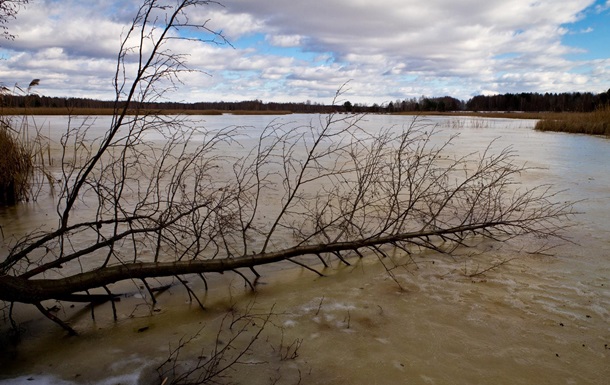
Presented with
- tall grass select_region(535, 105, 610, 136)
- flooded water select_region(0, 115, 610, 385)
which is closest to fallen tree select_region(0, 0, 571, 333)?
flooded water select_region(0, 115, 610, 385)

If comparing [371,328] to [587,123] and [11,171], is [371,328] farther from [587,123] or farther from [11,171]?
[587,123]

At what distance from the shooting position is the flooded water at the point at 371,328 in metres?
3.04

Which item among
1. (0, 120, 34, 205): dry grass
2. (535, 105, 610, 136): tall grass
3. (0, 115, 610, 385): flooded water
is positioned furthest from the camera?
(535, 105, 610, 136): tall grass

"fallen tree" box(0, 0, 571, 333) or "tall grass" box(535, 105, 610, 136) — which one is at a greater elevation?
"tall grass" box(535, 105, 610, 136)

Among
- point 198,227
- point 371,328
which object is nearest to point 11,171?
point 198,227

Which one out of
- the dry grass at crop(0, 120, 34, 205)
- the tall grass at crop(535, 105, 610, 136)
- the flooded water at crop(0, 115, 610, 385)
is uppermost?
the tall grass at crop(535, 105, 610, 136)

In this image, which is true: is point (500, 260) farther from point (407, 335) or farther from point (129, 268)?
point (129, 268)

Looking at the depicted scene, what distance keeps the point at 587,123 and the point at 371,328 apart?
92.2ft

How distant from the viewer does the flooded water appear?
3045 mm

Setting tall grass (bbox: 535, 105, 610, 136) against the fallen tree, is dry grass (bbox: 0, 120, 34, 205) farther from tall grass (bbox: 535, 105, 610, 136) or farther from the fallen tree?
tall grass (bbox: 535, 105, 610, 136)

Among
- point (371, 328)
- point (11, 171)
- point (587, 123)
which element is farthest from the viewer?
point (587, 123)

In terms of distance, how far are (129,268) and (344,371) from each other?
1988mm

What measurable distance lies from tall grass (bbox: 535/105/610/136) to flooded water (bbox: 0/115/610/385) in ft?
79.0

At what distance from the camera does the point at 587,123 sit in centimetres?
2605
